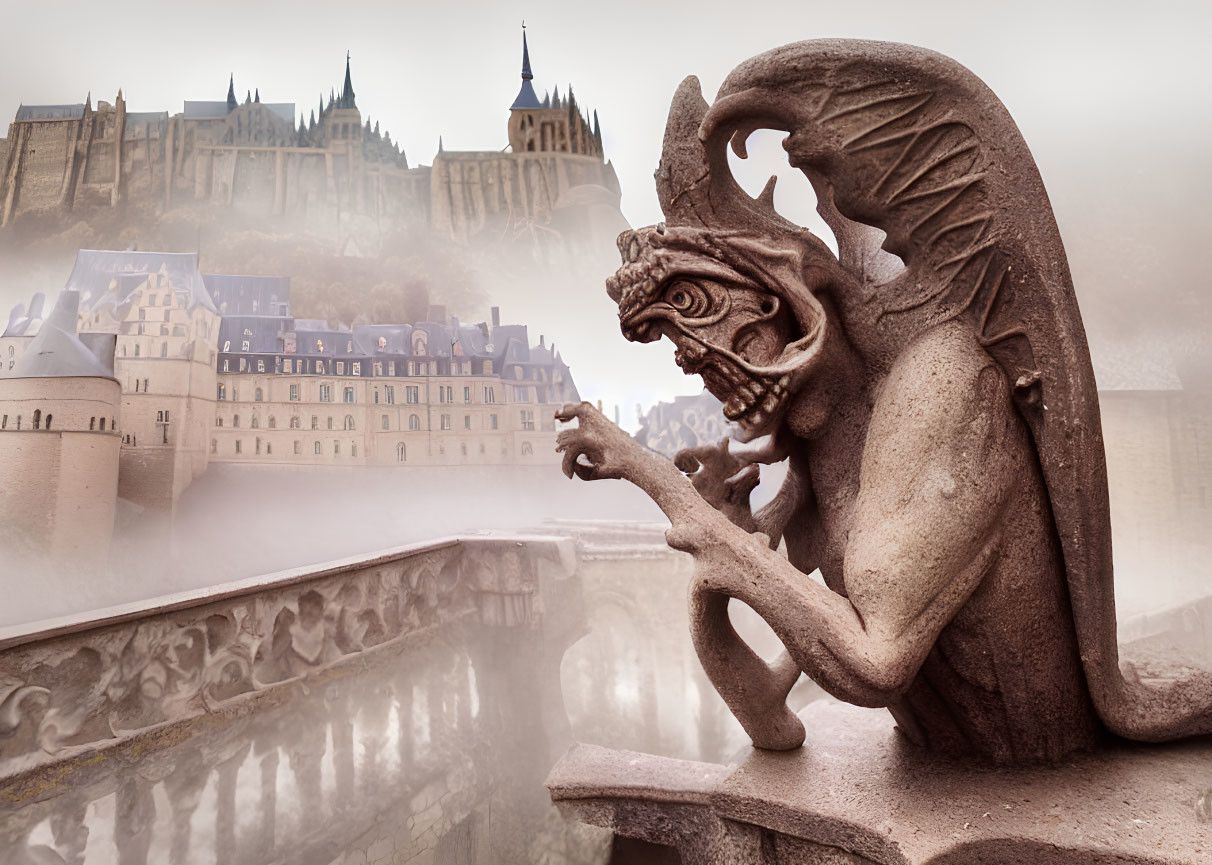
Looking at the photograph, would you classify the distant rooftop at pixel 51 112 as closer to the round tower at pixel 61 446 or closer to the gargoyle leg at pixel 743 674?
the round tower at pixel 61 446

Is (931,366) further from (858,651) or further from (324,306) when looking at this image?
(324,306)

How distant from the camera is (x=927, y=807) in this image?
1096 mm

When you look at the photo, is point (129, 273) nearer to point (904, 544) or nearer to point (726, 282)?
point (726, 282)

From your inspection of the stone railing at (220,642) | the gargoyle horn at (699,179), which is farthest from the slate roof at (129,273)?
the gargoyle horn at (699,179)

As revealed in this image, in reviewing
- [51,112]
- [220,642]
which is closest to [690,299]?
[220,642]

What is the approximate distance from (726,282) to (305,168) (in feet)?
22.3

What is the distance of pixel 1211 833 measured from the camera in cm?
92

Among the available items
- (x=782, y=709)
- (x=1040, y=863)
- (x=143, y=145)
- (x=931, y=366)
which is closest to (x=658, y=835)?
(x=782, y=709)

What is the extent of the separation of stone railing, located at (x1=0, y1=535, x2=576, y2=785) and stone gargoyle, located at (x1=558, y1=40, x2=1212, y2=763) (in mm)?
2870

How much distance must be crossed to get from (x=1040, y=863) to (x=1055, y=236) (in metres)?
0.98

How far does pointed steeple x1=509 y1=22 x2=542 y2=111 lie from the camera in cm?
585

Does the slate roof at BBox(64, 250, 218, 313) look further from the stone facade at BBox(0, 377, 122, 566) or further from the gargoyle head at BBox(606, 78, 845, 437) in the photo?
the gargoyle head at BBox(606, 78, 845, 437)

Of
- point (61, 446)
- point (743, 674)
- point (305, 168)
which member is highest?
point (305, 168)

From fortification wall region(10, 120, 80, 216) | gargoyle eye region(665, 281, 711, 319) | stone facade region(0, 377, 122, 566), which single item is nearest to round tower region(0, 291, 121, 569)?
stone facade region(0, 377, 122, 566)
